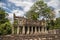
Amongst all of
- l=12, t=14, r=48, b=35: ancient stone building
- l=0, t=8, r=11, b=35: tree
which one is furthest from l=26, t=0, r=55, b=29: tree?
l=12, t=14, r=48, b=35: ancient stone building

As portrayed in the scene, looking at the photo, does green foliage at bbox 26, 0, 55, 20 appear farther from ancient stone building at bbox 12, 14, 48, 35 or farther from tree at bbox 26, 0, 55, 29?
ancient stone building at bbox 12, 14, 48, 35

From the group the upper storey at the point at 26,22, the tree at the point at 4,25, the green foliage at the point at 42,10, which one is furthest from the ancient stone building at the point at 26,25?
the green foliage at the point at 42,10

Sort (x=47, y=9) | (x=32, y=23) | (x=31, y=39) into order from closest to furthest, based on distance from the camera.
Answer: (x=31, y=39) → (x=32, y=23) → (x=47, y=9)

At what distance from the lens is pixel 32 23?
37.7 m

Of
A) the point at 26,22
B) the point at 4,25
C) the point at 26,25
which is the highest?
the point at 26,22

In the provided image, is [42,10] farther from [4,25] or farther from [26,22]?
[26,22]

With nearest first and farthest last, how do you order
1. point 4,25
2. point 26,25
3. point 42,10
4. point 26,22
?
1. point 26,22
2. point 26,25
3. point 4,25
4. point 42,10

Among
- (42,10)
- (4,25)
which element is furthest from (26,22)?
(42,10)

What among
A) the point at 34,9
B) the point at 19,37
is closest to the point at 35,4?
the point at 34,9

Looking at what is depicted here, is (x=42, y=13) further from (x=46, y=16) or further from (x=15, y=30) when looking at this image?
(x=15, y=30)

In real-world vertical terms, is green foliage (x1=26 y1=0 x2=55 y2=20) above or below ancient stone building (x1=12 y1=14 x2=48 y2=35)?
above

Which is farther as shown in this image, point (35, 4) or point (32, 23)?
point (35, 4)

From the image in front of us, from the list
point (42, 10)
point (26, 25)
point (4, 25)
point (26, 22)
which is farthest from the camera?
point (42, 10)

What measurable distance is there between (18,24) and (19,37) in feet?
56.8
